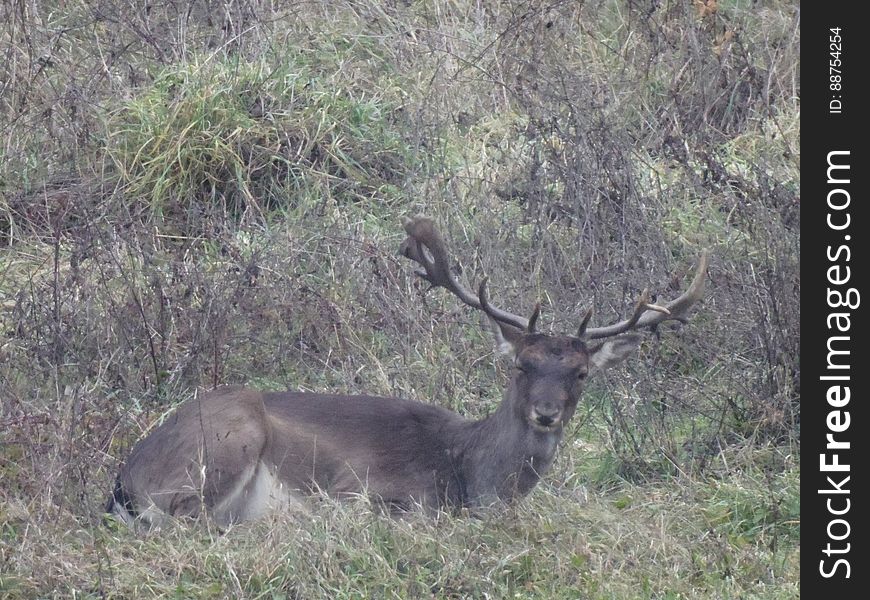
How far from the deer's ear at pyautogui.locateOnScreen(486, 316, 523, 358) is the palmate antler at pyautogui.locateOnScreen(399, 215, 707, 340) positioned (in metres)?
0.04

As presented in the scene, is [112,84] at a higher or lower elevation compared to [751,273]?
higher

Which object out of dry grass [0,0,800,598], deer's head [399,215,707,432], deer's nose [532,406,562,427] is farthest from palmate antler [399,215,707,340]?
dry grass [0,0,800,598]

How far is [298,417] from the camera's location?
7.07 metres

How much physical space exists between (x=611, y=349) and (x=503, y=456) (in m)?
0.68

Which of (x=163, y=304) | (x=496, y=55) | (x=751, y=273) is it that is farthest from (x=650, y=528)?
(x=496, y=55)

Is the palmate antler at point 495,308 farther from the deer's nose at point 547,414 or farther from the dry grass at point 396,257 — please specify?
the dry grass at point 396,257

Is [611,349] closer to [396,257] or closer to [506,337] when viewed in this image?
[506,337]

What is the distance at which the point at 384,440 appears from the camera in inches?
277

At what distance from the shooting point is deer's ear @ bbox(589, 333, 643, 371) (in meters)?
6.87

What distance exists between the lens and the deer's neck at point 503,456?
6.80m

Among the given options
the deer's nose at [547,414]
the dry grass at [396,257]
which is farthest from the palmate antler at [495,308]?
the dry grass at [396,257]

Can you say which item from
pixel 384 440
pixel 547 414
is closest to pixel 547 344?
pixel 547 414

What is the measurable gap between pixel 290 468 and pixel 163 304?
166 cm
